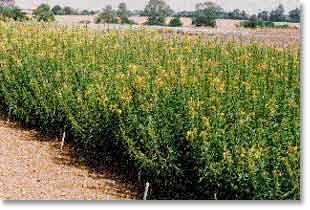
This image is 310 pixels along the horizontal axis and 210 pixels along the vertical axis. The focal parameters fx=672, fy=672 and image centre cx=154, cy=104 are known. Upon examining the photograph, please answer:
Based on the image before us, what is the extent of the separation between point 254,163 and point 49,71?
3.57 metres

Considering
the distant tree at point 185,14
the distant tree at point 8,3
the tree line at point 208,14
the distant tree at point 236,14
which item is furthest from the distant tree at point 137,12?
the distant tree at point 8,3

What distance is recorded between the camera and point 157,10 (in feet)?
19.8

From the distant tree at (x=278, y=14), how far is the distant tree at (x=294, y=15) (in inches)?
3.5

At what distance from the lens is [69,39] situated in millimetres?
8930

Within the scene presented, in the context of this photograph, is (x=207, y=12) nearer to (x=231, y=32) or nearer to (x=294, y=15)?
(x=294, y=15)

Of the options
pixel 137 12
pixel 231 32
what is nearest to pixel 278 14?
pixel 137 12

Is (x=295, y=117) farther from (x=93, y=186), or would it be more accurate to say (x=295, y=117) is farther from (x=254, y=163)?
(x=93, y=186)

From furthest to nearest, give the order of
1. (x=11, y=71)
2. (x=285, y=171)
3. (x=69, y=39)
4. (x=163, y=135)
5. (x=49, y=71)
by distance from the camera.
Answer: (x=69, y=39) < (x=11, y=71) < (x=49, y=71) < (x=163, y=135) < (x=285, y=171)

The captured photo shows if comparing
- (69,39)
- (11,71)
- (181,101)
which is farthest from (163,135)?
(69,39)

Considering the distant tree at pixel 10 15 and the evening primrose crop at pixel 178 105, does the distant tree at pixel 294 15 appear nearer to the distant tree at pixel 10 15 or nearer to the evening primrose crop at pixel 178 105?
the evening primrose crop at pixel 178 105

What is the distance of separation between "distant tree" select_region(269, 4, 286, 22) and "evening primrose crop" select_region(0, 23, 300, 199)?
0.57 m

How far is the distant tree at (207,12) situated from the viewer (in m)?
5.57

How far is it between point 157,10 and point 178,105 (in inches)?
40.5
